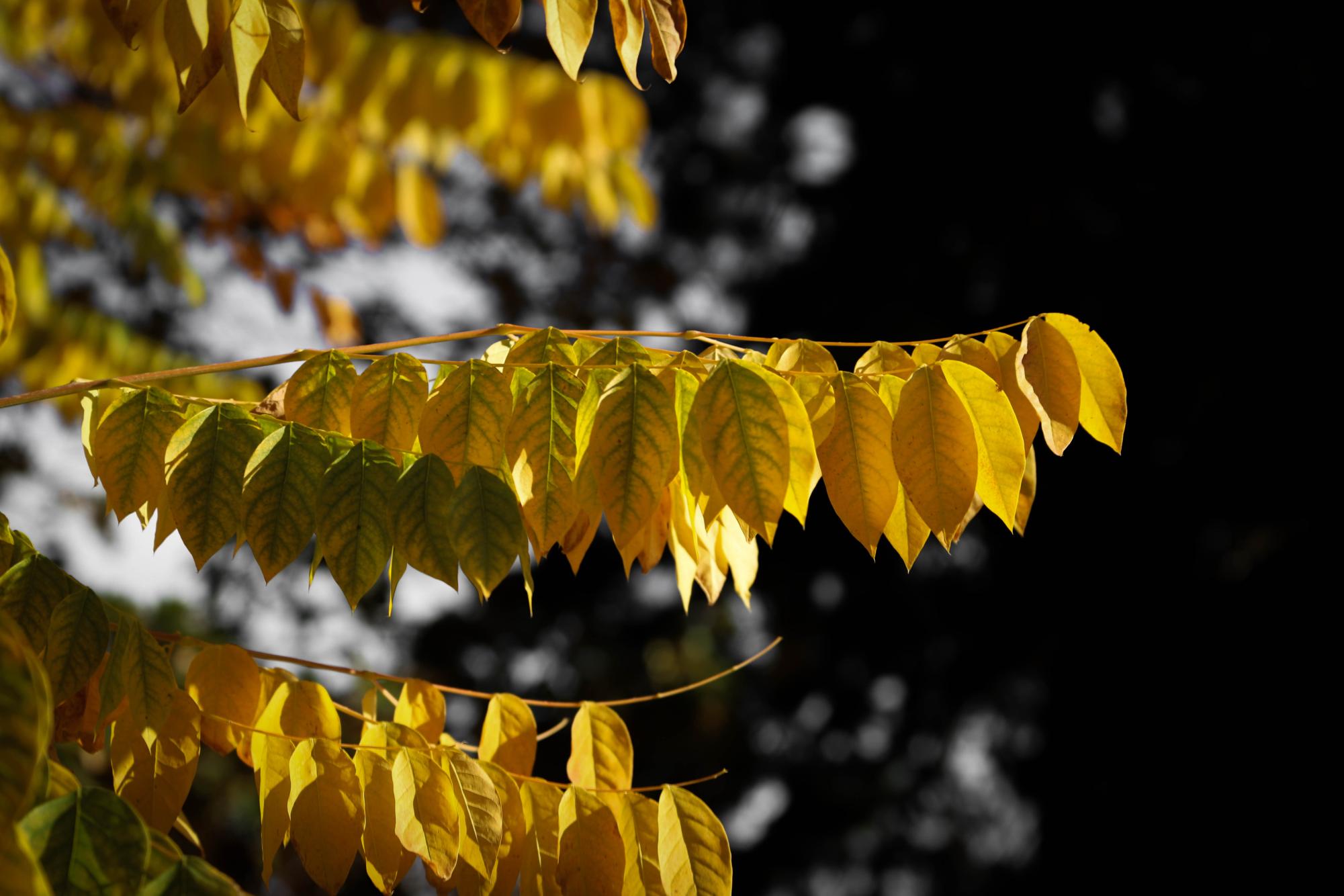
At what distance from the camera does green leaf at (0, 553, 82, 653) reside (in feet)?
3.88

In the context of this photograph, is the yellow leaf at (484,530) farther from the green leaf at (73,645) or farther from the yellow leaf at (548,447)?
the green leaf at (73,645)

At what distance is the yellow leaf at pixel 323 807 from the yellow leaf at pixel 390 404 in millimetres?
384

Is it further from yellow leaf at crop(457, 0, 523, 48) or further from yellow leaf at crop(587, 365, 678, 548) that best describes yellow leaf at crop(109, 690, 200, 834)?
yellow leaf at crop(457, 0, 523, 48)

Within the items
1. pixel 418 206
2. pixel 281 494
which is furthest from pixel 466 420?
pixel 418 206

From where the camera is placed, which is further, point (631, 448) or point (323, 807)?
point (323, 807)

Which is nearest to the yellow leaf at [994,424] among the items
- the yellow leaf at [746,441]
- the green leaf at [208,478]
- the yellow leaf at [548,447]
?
the yellow leaf at [746,441]

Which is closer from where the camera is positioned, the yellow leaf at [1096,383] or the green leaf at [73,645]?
the green leaf at [73,645]

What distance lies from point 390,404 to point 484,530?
0.94 ft

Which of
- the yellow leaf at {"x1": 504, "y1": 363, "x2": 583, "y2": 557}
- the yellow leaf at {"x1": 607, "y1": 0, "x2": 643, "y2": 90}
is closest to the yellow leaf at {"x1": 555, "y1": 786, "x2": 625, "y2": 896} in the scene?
the yellow leaf at {"x1": 504, "y1": 363, "x2": 583, "y2": 557}

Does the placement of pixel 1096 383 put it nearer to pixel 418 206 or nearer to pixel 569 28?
pixel 569 28

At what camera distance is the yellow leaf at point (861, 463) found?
1230 millimetres

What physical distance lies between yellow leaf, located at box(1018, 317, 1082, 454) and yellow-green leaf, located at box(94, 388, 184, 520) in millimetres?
1058

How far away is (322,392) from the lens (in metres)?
1.38

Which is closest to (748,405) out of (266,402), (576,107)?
(266,402)
